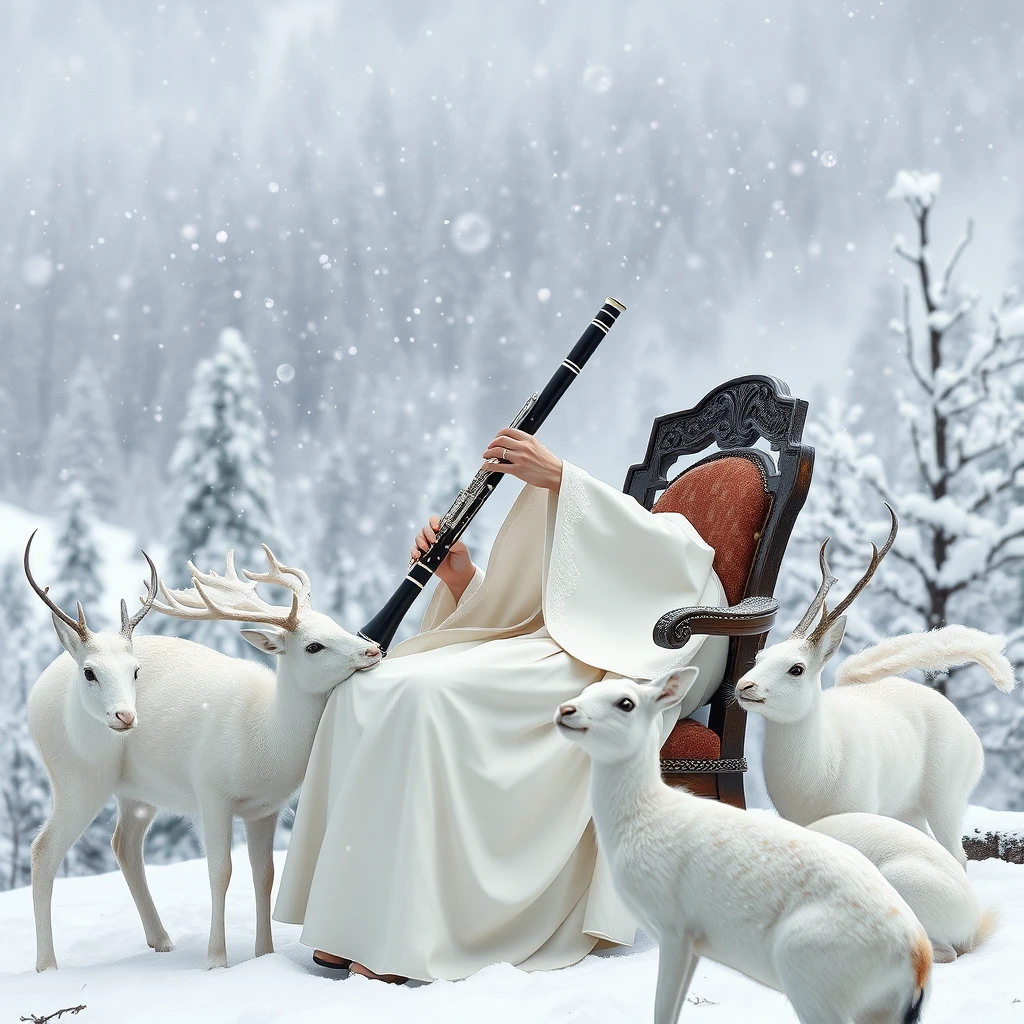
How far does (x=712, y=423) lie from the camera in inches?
143

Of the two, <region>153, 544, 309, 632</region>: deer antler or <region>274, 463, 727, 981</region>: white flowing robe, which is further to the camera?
<region>153, 544, 309, 632</region>: deer antler

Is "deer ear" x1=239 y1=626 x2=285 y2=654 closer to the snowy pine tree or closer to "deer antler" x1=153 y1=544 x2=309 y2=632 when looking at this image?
"deer antler" x1=153 y1=544 x2=309 y2=632

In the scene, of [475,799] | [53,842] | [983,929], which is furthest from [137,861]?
[983,929]

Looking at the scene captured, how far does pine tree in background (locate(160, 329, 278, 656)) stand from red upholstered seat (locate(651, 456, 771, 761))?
5430 mm

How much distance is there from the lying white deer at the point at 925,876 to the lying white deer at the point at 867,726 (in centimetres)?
29

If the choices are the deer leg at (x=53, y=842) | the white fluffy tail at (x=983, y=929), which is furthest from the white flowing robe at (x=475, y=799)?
the white fluffy tail at (x=983, y=929)

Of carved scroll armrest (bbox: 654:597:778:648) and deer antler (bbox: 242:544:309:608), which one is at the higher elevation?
deer antler (bbox: 242:544:309:608)

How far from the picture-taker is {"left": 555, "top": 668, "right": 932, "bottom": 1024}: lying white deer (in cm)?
147

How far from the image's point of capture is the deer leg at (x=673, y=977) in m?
1.61

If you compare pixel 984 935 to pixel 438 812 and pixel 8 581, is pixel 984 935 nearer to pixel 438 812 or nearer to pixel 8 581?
pixel 438 812

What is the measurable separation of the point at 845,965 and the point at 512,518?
1907mm

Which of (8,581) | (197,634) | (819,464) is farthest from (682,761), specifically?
(8,581)

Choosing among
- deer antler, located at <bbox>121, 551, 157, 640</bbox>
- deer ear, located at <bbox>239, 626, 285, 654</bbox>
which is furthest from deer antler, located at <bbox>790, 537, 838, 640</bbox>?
deer antler, located at <bbox>121, 551, 157, 640</bbox>

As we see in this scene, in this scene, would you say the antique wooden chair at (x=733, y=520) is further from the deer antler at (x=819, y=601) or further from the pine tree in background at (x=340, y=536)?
the pine tree in background at (x=340, y=536)
